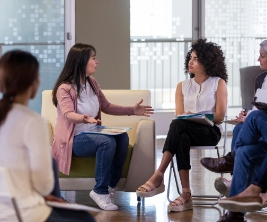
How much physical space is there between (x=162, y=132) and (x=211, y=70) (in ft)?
11.4

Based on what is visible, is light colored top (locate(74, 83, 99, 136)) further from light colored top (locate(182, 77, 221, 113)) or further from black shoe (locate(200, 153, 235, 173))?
black shoe (locate(200, 153, 235, 173))

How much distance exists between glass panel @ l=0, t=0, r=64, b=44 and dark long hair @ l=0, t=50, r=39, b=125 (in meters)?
5.41

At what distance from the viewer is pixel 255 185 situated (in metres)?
3.35

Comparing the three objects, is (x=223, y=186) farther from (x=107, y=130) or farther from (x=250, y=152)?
(x=107, y=130)

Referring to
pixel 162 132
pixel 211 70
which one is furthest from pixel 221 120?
pixel 162 132

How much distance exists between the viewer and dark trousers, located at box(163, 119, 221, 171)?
4.09 meters

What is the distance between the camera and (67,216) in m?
2.07

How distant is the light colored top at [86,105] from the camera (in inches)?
163

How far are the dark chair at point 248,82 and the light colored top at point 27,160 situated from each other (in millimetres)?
4389

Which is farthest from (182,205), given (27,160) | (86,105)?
(27,160)

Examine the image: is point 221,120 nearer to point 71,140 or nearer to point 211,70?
point 211,70

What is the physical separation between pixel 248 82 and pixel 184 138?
7.50ft

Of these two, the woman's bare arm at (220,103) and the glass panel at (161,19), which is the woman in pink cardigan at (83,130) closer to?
the woman's bare arm at (220,103)

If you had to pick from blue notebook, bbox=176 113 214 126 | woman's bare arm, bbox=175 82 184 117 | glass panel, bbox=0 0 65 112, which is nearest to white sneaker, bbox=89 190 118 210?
blue notebook, bbox=176 113 214 126
